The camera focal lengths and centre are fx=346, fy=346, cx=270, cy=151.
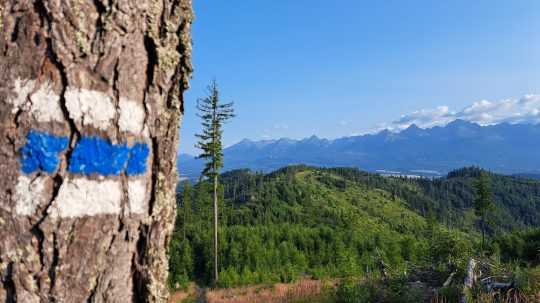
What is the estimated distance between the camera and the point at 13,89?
1.12m

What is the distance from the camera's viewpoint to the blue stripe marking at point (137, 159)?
132 centimetres

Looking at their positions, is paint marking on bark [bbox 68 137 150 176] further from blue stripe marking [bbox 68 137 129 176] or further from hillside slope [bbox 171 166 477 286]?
hillside slope [bbox 171 166 477 286]

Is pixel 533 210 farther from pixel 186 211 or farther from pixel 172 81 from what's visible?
pixel 172 81

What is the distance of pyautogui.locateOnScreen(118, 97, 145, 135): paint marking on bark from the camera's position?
129 cm

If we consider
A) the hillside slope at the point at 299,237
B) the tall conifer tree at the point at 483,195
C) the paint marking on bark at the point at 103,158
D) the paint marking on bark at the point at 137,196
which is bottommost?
the hillside slope at the point at 299,237

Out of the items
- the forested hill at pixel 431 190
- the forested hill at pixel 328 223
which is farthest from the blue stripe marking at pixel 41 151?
the forested hill at pixel 431 190

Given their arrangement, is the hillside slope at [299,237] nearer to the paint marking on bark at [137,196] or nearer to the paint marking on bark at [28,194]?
the paint marking on bark at [137,196]

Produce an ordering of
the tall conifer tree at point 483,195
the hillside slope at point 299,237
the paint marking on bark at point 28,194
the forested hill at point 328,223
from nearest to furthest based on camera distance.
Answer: the paint marking on bark at point 28,194, the hillside slope at point 299,237, the forested hill at point 328,223, the tall conifer tree at point 483,195

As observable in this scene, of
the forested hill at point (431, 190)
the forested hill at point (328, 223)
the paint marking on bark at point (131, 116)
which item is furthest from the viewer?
the forested hill at point (431, 190)

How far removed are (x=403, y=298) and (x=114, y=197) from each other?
6.80 meters

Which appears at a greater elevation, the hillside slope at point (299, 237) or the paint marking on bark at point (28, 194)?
the paint marking on bark at point (28, 194)

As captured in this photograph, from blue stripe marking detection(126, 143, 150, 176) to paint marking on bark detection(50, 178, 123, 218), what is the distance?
0.08m

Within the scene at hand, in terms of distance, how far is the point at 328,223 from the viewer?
81812 mm

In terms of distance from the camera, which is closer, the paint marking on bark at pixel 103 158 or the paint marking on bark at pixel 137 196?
the paint marking on bark at pixel 103 158
